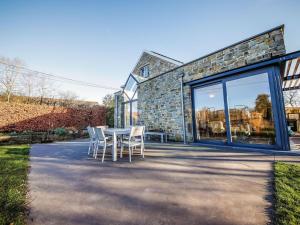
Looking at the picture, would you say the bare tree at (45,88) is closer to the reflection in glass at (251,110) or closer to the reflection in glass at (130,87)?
the reflection in glass at (130,87)

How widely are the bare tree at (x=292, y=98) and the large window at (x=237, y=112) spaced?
770cm

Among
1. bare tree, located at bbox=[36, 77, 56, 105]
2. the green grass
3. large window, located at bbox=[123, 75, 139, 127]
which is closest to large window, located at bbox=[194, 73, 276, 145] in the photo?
the green grass

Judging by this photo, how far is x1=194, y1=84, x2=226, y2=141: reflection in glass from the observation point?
5156 mm

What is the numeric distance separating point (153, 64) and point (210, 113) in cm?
712

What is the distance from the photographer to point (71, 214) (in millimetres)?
1416

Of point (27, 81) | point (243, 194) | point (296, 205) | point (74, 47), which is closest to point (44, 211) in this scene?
point (243, 194)

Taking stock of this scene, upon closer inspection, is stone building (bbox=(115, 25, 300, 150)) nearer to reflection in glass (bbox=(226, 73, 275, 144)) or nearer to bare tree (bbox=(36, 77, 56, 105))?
reflection in glass (bbox=(226, 73, 275, 144))

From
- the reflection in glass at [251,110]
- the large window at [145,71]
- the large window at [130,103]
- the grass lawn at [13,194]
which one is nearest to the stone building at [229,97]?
the reflection in glass at [251,110]

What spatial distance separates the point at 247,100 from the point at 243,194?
388 cm

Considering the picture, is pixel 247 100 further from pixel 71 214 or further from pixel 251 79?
pixel 71 214

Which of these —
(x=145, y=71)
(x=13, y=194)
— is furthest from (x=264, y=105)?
(x=145, y=71)

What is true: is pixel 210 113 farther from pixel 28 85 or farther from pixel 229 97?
pixel 28 85

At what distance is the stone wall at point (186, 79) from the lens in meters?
4.08

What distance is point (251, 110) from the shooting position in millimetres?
4625
